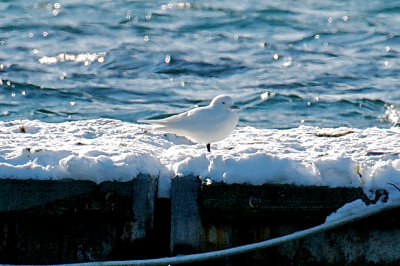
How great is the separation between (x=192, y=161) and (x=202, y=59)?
28.6 ft

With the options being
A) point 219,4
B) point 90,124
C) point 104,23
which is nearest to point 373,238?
point 90,124

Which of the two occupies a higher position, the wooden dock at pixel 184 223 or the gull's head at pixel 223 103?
the gull's head at pixel 223 103

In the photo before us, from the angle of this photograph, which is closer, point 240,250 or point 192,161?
point 240,250

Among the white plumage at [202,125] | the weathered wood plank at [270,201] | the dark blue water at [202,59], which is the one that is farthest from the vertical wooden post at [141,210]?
the dark blue water at [202,59]

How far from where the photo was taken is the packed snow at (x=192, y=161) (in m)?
3.96

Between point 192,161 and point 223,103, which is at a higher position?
point 223,103

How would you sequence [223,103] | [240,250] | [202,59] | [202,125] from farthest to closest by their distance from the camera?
[202,59]
[223,103]
[202,125]
[240,250]

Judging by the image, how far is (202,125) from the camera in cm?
502

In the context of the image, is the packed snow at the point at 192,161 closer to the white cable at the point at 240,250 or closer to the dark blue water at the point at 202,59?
the white cable at the point at 240,250

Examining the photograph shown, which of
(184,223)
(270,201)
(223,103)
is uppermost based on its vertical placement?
(223,103)

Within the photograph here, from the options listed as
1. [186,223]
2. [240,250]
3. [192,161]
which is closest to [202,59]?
[192,161]

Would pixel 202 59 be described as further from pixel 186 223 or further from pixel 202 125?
pixel 186 223

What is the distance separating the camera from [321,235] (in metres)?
3.93

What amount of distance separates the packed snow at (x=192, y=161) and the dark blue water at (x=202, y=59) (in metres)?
5.16
